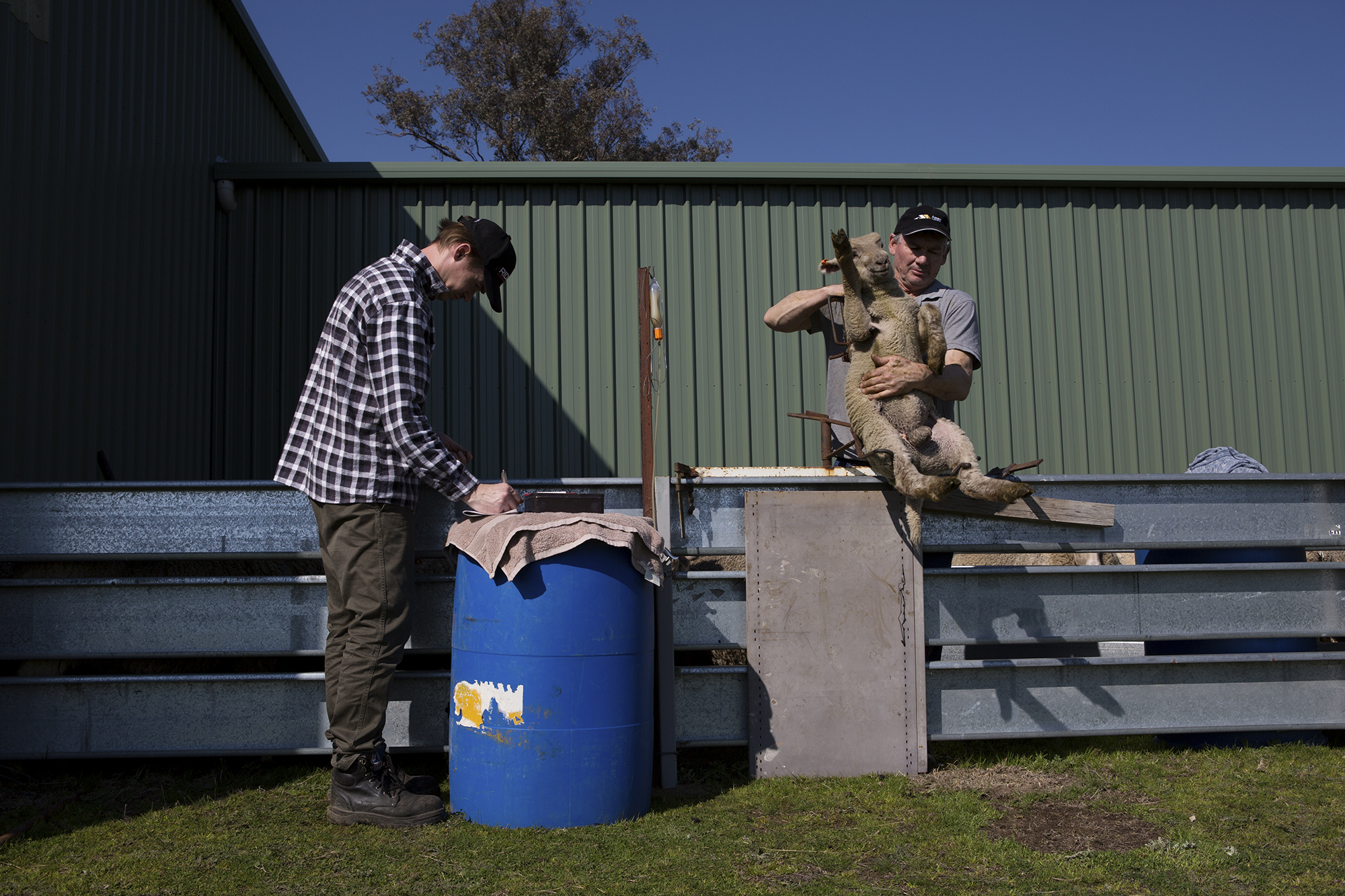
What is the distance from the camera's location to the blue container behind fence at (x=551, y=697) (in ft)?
9.07

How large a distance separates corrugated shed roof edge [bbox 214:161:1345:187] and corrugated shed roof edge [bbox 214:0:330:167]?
1.03ft

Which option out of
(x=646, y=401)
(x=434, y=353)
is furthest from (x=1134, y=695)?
(x=434, y=353)

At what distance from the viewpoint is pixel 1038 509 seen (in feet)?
11.5

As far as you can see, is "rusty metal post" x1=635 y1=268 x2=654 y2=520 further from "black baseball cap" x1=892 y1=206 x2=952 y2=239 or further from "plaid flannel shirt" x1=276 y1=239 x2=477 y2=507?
"black baseball cap" x1=892 y1=206 x2=952 y2=239

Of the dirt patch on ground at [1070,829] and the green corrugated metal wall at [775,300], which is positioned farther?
the green corrugated metal wall at [775,300]

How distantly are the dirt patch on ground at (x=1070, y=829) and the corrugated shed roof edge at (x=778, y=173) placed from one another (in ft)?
15.6

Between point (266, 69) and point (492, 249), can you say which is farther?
point (266, 69)

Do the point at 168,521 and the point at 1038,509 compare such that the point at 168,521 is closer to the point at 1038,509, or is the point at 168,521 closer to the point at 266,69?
the point at 1038,509

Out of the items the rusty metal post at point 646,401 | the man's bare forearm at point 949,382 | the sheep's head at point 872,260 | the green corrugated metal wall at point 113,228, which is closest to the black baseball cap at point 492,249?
the rusty metal post at point 646,401

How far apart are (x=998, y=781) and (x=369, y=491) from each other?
2.46m

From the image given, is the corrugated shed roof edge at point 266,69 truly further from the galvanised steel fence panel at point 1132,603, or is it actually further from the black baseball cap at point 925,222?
the galvanised steel fence panel at point 1132,603

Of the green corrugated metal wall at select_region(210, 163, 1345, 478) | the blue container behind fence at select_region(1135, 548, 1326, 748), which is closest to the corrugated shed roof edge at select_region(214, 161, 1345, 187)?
the green corrugated metal wall at select_region(210, 163, 1345, 478)

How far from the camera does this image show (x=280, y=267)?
257 inches

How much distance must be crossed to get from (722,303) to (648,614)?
4.09 m
